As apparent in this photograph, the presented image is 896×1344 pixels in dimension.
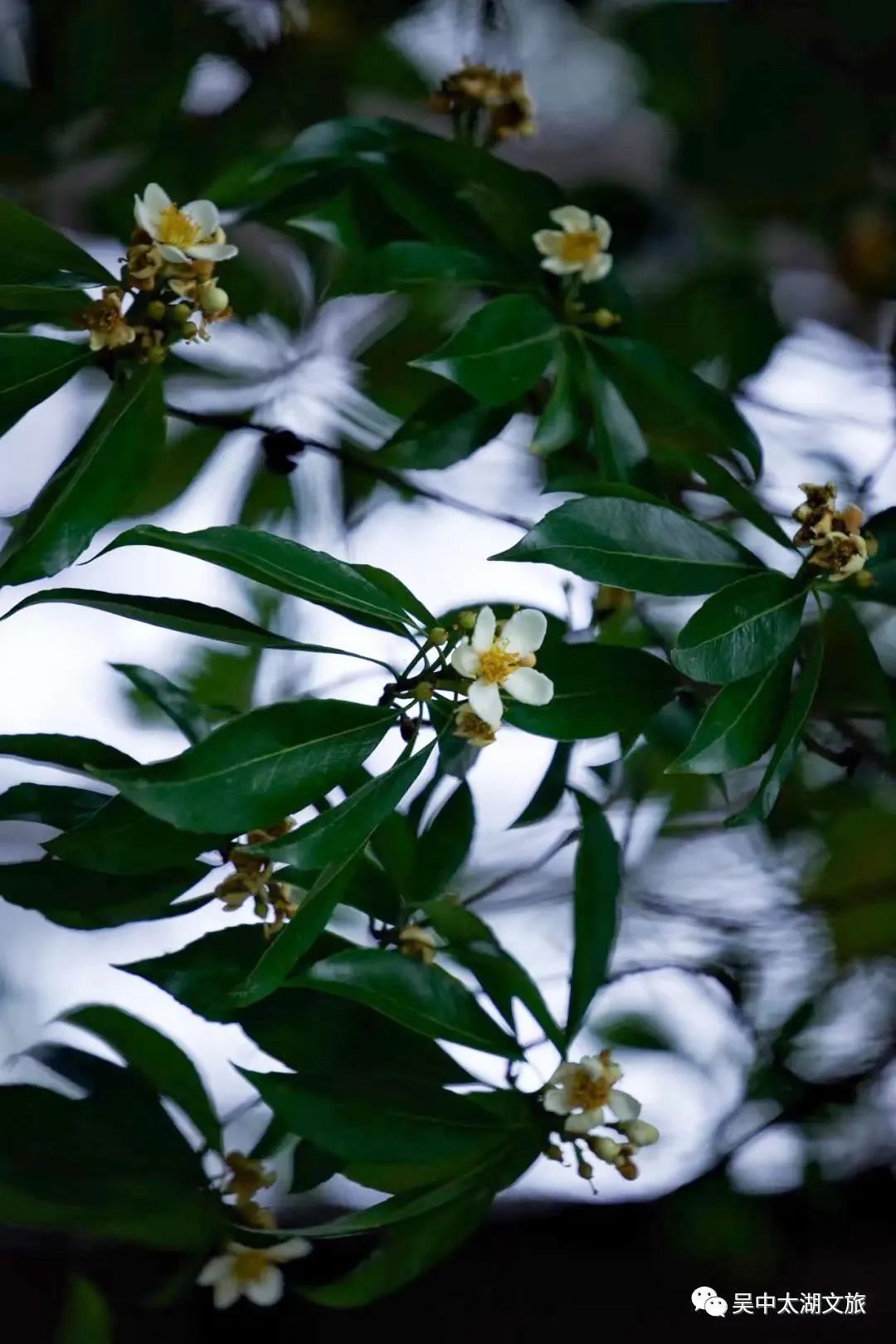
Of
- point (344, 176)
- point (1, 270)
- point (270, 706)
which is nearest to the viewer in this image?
point (270, 706)

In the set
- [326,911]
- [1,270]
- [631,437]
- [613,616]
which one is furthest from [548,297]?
[326,911]

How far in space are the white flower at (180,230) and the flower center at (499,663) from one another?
0.28 m

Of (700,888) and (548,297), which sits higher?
(548,297)

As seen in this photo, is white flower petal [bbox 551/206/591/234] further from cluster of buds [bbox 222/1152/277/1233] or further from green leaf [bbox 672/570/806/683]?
cluster of buds [bbox 222/1152/277/1233]

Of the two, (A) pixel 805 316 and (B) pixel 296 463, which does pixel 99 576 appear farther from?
(A) pixel 805 316

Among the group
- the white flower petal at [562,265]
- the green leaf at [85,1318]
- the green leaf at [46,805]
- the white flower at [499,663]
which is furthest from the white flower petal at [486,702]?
the green leaf at [85,1318]

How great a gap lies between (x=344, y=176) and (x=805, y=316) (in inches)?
20.8

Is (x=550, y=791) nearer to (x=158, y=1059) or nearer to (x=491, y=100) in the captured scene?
(x=158, y=1059)

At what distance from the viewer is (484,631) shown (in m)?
0.55

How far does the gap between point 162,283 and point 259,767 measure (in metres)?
0.31

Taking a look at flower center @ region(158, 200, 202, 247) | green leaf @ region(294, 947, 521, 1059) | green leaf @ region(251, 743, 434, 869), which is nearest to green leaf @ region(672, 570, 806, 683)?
green leaf @ region(251, 743, 434, 869)

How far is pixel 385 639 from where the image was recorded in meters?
0.97

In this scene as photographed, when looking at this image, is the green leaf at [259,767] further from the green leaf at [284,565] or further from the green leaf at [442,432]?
the green leaf at [442,432]

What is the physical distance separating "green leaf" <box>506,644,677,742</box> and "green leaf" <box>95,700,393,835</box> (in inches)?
4.6
